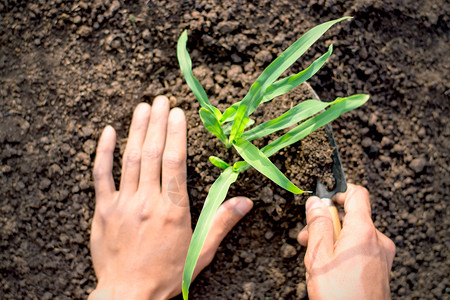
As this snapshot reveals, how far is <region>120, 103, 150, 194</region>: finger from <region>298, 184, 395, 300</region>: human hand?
562 mm

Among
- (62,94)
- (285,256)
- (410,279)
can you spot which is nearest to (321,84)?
(285,256)

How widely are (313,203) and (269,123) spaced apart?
27cm

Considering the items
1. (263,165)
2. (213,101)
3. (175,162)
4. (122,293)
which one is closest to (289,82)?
(263,165)

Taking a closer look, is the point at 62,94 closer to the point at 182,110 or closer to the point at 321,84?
the point at 182,110

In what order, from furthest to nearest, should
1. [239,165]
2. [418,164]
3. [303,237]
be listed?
[418,164] < [303,237] < [239,165]

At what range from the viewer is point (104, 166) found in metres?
1.20

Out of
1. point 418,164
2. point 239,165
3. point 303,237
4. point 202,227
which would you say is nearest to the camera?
point 202,227

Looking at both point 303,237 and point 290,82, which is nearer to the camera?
point 290,82

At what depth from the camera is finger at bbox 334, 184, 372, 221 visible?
0.99m

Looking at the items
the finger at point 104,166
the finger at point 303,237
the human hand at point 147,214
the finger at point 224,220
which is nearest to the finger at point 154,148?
the human hand at point 147,214

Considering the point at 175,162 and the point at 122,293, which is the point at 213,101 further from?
the point at 122,293

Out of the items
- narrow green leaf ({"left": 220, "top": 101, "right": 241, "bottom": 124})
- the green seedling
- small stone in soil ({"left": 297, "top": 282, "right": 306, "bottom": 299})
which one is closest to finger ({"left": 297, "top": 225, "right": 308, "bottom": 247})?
small stone in soil ({"left": 297, "top": 282, "right": 306, "bottom": 299})

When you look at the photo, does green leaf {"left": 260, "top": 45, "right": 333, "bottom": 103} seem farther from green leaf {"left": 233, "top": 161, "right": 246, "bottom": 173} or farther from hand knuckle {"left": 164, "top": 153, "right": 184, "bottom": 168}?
hand knuckle {"left": 164, "top": 153, "right": 184, "bottom": 168}

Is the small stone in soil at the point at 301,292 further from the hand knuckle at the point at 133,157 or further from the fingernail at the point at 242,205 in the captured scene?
the hand knuckle at the point at 133,157
